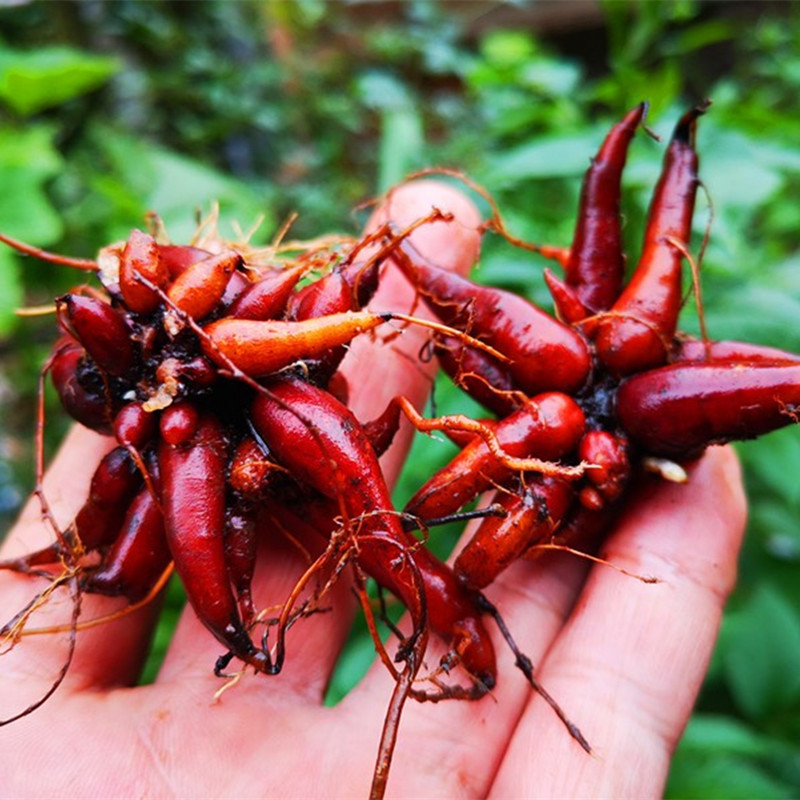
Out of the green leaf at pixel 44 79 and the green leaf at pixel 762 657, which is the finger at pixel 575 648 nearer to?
the green leaf at pixel 762 657

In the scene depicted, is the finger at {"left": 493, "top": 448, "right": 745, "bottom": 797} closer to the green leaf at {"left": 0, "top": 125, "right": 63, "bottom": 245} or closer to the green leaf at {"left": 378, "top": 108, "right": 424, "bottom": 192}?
the green leaf at {"left": 378, "top": 108, "right": 424, "bottom": 192}

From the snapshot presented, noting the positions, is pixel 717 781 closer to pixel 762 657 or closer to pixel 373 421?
pixel 762 657

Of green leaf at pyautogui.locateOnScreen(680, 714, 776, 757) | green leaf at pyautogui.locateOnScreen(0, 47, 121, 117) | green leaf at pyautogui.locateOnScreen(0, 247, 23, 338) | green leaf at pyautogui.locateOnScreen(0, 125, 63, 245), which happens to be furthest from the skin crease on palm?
green leaf at pyautogui.locateOnScreen(0, 47, 121, 117)

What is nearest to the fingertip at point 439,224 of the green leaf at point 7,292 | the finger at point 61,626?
the finger at point 61,626

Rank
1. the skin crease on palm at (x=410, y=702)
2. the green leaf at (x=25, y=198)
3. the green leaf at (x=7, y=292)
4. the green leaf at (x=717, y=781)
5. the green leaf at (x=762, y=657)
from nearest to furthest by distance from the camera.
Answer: the skin crease on palm at (x=410, y=702)
the green leaf at (x=717, y=781)
the green leaf at (x=762, y=657)
the green leaf at (x=7, y=292)
the green leaf at (x=25, y=198)

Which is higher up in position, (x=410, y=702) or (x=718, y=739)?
(x=410, y=702)

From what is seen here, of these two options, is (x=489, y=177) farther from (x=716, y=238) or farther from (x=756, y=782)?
(x=756, y=782)

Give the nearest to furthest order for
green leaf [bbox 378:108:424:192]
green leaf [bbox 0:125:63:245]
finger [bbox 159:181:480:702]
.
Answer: finger [bbox 159:181:480:702] → green leaf [bbox 0:125:63:245] → green leaf [bbox 378:108:424:192]

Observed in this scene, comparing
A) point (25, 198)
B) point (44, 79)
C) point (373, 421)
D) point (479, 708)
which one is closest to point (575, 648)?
point (479, 708)
